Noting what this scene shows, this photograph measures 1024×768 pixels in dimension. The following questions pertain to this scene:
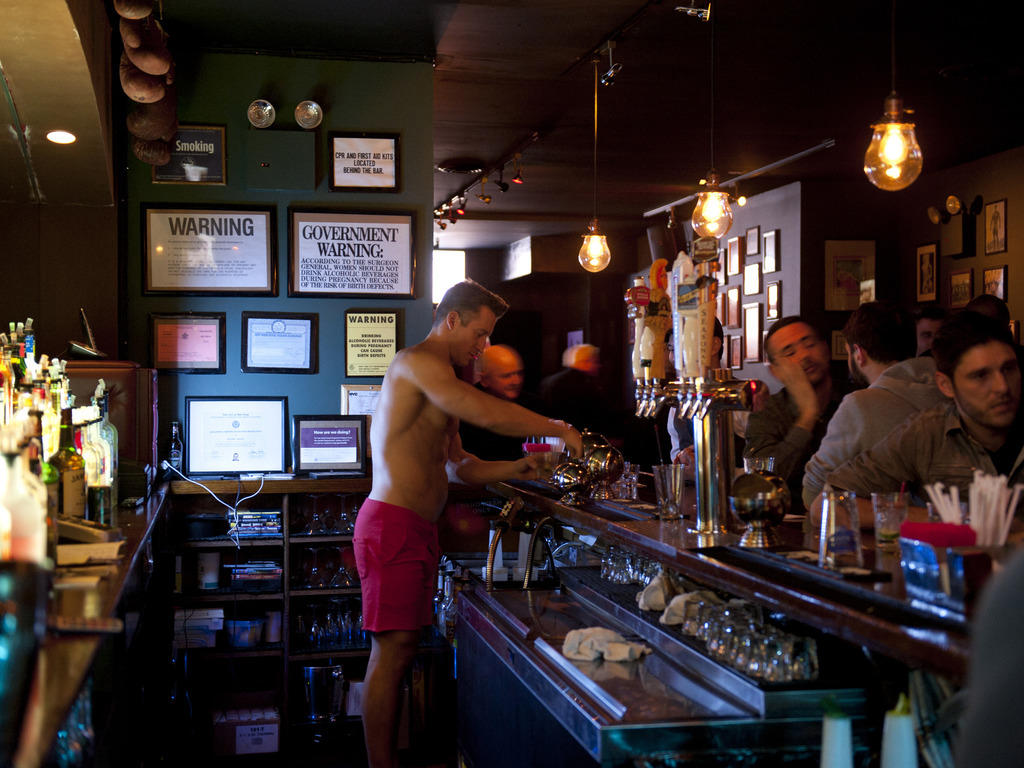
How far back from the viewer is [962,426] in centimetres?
266

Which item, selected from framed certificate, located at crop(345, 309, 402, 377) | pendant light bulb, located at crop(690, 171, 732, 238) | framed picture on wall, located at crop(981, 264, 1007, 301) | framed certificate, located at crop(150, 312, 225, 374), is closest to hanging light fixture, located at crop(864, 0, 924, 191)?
pendant light bulb, located at crop(690, 171, 732, 238)

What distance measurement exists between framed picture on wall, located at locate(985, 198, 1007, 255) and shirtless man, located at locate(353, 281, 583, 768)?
5.20m

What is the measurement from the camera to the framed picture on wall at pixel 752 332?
31.5ft

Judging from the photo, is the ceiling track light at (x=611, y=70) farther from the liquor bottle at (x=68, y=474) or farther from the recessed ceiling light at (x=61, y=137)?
the liquor bottle at (x=68, y=474)

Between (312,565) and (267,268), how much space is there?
1495 millimetres

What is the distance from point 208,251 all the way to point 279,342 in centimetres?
56

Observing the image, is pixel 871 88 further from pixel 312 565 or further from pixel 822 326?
pixel 312 565

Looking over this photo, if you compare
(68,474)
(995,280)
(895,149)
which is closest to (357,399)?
(68,474)

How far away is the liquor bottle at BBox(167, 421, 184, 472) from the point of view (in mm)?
4871

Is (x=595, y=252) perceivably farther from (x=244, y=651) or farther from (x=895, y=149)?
(x=244, y=651)

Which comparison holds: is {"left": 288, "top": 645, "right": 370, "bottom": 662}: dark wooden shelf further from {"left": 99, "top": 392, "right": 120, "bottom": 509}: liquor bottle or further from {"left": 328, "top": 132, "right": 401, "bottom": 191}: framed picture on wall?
{"left": 328, "top": 132, "right": 401, "bottom": 191}: framed picture on wall

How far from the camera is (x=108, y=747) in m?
2.51

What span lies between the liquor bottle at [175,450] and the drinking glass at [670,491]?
2773 mm

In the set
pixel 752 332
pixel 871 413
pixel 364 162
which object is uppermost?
pixel 364 162
